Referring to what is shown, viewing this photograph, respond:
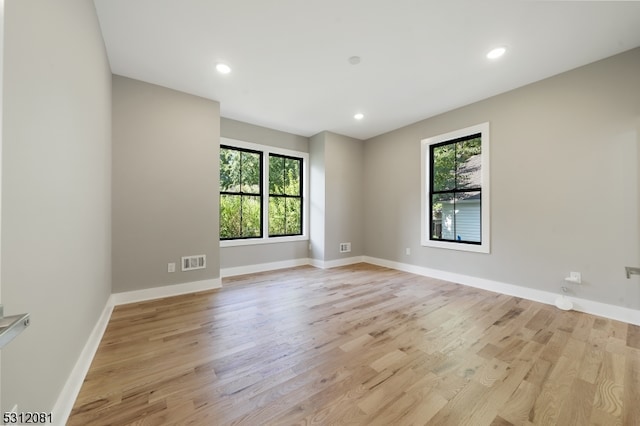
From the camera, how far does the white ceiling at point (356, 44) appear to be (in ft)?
6.49

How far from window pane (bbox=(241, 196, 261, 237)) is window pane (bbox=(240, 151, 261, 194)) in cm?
16

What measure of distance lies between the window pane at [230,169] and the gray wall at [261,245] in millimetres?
277

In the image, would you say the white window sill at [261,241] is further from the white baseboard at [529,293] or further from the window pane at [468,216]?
the window pane at [468,216]

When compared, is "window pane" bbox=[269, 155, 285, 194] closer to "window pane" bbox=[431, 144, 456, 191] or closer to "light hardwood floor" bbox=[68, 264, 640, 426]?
"light hardwood floor" bbox=[68, 264, 640, 426]

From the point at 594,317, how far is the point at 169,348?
4.08 metres

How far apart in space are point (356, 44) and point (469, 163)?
8.38 feet

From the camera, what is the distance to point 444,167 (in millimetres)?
4094

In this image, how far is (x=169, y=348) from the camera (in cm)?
196

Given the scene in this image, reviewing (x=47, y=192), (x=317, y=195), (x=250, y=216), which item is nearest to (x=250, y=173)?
(x=250, y=216)

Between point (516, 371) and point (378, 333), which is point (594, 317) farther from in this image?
point (378, 333)

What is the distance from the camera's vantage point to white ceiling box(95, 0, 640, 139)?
1978 millimetres

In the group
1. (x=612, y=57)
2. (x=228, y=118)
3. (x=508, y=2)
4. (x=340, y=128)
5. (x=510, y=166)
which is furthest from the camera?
(x=340, y=128)

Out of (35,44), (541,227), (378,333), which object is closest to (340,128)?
(541,227)

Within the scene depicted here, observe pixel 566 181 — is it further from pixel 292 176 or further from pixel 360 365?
pixel 292 176
